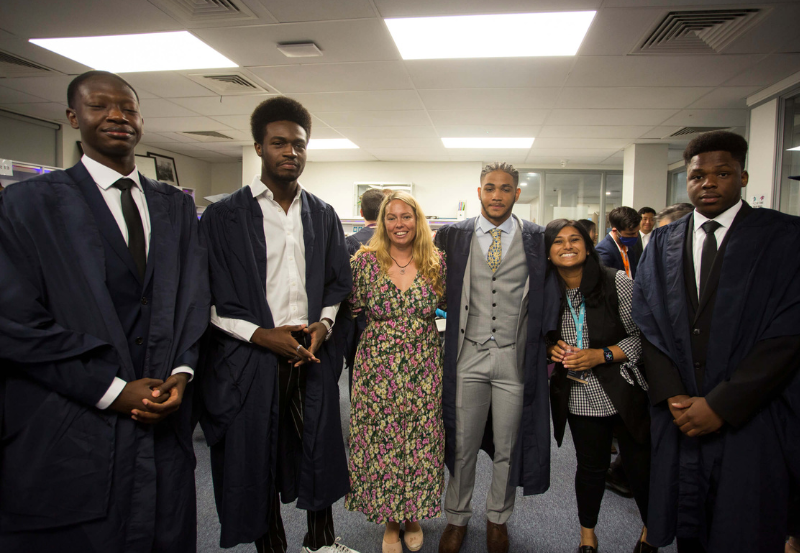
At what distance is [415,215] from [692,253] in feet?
3.71

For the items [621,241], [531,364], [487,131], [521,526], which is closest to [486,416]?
[531,364]

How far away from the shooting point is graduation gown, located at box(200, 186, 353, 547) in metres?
1.49

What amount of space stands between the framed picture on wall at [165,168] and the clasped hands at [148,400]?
7.96 metres

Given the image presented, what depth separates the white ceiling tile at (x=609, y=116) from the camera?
5113mm

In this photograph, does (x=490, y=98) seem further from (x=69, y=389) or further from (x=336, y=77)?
(x=69, y=389)

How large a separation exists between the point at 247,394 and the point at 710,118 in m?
6.47

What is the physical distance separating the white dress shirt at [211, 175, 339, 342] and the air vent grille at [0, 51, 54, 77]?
4.28 m

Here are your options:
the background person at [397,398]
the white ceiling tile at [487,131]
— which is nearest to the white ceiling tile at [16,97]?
the white ceiling tile at [487,131]

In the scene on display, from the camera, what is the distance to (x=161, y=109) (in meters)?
5.48

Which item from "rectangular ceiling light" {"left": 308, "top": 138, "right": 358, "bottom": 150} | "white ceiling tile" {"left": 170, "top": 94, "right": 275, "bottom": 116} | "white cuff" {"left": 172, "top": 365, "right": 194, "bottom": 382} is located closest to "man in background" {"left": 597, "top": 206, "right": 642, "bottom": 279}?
"white cuff" {"left": 172, "top": 365, "right": 194, "bottom": 382}

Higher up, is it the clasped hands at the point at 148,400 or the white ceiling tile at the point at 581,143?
→ the white ceiling tile at the point at 581,143

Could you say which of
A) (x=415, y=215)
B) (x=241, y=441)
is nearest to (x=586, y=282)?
(x=415, y=215)

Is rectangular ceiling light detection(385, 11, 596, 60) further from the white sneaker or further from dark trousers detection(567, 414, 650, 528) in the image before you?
the white sneaker

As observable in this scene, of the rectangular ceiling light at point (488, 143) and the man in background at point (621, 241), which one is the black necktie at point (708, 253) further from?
the rectangular ceiling light at point (488, 143)
